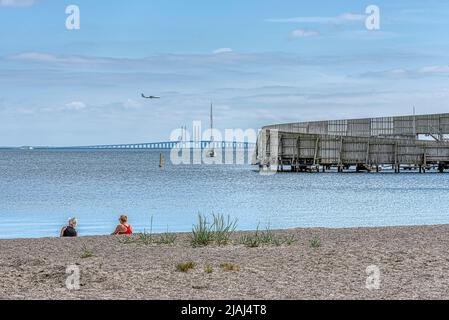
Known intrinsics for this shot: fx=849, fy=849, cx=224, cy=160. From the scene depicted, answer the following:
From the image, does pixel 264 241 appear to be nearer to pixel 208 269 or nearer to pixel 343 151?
pixel 208 269

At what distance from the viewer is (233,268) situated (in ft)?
43.8

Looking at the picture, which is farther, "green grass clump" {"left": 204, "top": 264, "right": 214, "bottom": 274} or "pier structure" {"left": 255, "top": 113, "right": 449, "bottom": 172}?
"pier structure" {"left": 255, "top": 113, "right": 449, "bottom": 172}

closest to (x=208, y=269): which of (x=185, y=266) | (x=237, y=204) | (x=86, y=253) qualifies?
(x=185, y=266)

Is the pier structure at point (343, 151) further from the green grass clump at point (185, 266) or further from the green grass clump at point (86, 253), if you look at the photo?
the green grass clump at point (185, 266)

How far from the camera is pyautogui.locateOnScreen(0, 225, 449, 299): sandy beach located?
11445 mm

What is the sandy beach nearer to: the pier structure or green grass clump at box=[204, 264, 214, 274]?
green grass clump at box=[204, 264, 214, 274]

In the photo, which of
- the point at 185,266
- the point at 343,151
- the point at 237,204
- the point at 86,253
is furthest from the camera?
the point at 343,151

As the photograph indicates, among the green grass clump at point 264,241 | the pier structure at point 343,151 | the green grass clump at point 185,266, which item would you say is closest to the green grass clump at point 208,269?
the green grass clump at point 185,266

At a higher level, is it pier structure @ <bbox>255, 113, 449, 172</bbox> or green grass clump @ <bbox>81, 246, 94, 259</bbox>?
pier structure @ <bbox>255, 113, 449, 172</bbox>

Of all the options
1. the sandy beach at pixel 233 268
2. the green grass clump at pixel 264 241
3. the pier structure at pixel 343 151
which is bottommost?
the sandy beach at pixel 233 268

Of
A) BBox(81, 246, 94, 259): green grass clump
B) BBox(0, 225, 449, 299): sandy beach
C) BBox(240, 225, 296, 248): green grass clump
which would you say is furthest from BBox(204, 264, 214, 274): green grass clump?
BBox(240, 225, 296, 248): green grass clump

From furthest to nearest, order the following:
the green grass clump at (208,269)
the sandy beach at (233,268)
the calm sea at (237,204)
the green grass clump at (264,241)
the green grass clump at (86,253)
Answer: the calm sea at (237,204) → the green grass clump at (264,241) → the green grass clump at (86,253) → the green grass clump at (208,269) → the sandy beach at (233,268)

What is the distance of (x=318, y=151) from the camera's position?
270 ft

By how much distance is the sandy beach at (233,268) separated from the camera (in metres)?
11.4
